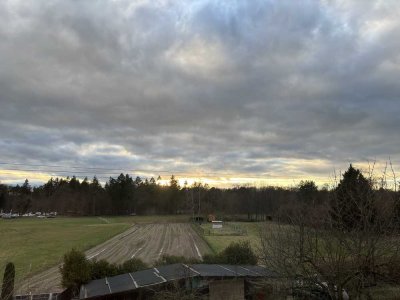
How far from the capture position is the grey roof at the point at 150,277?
70.4 ft

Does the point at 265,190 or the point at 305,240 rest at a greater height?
the point at 265,190

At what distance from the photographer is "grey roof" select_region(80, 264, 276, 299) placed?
2147 centimetres

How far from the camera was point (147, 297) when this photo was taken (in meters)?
21.3

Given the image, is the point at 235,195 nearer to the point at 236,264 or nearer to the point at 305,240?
the point at 236,264

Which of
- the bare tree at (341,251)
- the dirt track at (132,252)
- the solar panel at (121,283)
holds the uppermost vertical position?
the bare tree at (341,251)

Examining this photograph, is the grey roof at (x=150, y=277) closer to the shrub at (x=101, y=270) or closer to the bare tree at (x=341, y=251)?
the shrub at (x=101, y=270)

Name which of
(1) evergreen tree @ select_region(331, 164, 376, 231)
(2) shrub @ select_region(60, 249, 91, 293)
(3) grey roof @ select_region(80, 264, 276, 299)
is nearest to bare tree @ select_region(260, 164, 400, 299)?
(1) evergreen tree @ select_region(331, 164, 376, 231)

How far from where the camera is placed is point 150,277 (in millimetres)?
22922

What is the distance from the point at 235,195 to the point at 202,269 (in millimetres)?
163669

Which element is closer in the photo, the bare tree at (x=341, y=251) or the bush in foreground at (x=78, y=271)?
the bare tree at (x=341, y=251)

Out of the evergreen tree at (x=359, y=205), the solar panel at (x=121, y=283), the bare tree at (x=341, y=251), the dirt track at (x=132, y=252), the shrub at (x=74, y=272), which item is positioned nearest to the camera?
the bare tree at (x=341, y=251)

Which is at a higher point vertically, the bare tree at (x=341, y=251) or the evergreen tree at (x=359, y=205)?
the evergreen tree at (x=359, y=205)

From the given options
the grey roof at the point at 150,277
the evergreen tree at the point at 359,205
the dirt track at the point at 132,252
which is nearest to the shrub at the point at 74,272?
the grey roof at the point at 150,277

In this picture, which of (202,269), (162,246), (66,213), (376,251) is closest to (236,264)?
(202,269)
